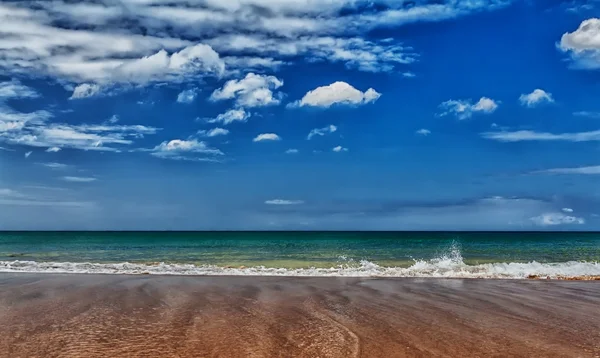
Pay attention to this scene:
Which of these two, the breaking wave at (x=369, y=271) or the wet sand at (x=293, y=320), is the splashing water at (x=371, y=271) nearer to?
the breaking wave at (x=369, y=271)

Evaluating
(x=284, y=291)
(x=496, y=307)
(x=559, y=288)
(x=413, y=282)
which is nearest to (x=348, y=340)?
(x=496, y=307)

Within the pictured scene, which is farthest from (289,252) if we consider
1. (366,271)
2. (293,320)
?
(293,320)

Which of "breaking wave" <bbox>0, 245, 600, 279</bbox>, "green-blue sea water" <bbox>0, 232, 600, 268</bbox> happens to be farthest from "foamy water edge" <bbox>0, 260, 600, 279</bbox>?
"green-blue sea water" <bbox>0, 232, 600, 268</bbox>

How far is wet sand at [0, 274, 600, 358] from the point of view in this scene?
717cm

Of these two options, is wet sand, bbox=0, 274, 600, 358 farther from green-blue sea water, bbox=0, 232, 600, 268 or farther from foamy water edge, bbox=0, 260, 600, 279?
green-blue sea water, bbox=0, 232, 600, 268

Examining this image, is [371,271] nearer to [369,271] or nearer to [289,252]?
[369,271]

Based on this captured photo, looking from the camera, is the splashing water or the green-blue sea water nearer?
the splashing water

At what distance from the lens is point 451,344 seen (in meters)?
7.55

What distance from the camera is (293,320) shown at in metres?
9.41

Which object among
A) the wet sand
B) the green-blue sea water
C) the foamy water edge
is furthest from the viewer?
the green-blue sea water

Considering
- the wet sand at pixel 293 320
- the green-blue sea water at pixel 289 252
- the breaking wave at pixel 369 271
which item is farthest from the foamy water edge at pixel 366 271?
the green-blue sea water at pixel 289 252

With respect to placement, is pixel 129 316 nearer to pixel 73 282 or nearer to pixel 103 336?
pixel 103 336

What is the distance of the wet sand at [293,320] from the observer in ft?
23.5

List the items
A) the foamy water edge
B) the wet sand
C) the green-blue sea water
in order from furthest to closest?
the green-blue sea water, the foamy water edge, the wet sand
